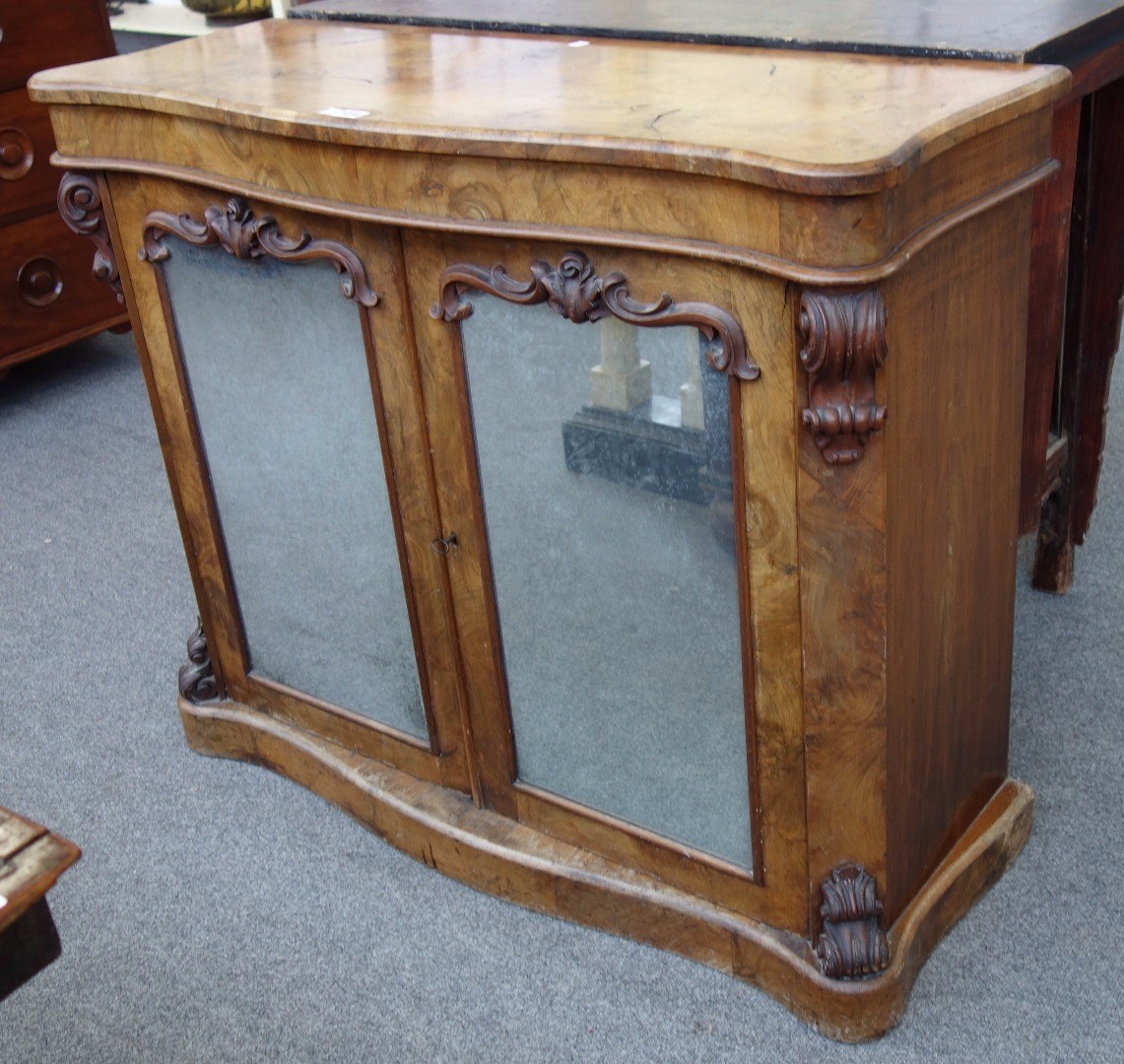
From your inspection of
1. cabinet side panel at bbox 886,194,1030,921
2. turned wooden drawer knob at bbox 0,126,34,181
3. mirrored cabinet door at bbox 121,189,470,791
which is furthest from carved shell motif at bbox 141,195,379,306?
turned wooden drawer knob at bbox 0,126,34,181

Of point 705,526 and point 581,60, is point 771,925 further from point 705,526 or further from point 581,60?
point 581,60

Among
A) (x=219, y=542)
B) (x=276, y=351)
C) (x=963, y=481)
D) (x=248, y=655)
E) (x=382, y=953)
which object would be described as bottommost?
(x=382, y=953)

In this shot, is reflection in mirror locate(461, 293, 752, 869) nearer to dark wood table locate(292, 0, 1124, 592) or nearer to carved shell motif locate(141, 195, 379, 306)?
carved shell motif locate(141, 195, 379, 306)

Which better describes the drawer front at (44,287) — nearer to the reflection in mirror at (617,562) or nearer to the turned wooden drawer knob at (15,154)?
the turned wooden drawer knob at (15,154)

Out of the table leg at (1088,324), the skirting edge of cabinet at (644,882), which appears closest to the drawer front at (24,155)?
the skirting edge of cabinet at (644,882)

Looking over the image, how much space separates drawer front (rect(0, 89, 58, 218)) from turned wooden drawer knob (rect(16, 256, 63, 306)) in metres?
0.13

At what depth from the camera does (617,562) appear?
1669 millimetres

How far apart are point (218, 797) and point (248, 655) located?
0.22m

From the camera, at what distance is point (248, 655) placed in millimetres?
2213

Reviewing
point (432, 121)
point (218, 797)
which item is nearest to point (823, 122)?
point (432, 121)

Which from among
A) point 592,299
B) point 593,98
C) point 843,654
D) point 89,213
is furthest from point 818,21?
point 89,213

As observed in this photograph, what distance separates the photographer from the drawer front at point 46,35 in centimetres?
329

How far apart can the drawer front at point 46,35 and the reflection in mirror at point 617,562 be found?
2.21m

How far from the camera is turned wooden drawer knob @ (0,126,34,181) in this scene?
332 cm
